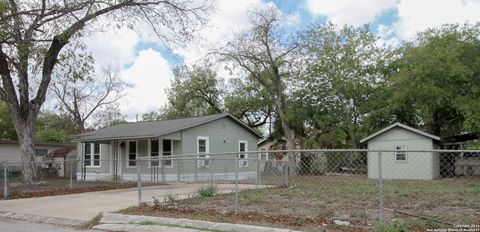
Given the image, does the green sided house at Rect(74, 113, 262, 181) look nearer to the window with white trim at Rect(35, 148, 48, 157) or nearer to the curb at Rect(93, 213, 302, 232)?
the window with white trim at Rect(35, 148, 48, 157)

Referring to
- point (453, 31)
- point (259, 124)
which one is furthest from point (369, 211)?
point (259, 124)

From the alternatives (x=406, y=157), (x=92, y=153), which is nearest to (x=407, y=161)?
(x=406, y=157)

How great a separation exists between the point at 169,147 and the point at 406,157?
40.7 feet

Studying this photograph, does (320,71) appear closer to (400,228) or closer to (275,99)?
(275,99)

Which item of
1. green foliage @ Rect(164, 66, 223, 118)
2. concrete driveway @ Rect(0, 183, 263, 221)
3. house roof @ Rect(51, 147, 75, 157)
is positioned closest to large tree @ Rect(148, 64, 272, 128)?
green foliage @ Rect(164, 66, 223, 118)

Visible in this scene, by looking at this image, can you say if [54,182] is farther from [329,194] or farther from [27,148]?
[329,194]

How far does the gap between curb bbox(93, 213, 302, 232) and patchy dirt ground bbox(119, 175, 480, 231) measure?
42 centimetres

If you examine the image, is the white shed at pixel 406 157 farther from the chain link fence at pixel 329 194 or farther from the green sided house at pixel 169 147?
the green sided house at pixel 169 147

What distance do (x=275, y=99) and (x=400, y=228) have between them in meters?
26.1

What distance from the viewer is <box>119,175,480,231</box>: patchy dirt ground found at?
336 inches

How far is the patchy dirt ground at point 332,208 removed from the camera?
8533mm

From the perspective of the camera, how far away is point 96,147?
29016mm

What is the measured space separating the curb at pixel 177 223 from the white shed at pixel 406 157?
16282 mm

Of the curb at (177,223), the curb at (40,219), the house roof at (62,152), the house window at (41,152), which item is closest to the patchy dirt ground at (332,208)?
the curb at (177,223)
